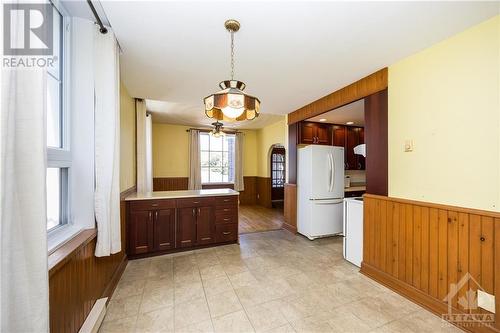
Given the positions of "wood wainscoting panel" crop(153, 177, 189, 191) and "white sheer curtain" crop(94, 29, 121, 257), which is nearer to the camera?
"white sheer curtain" crop(94, 29, 121, 257)

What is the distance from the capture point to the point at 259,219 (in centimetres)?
521

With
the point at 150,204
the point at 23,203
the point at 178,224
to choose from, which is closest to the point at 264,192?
the point at 178,224

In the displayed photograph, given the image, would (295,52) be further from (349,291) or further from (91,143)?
(349,291)

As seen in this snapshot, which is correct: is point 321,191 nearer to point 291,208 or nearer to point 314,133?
point 291,208

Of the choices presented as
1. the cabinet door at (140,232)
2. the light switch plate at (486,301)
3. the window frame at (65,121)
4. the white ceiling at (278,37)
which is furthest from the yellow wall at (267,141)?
the window frame at (65,121)

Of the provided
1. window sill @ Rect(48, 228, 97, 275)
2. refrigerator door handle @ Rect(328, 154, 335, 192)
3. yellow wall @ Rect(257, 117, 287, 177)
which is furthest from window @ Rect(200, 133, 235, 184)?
window sill @ Rect(48, 228, 97, 275)

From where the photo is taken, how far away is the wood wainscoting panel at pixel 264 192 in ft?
21.6

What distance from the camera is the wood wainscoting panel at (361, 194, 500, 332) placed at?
160 cm

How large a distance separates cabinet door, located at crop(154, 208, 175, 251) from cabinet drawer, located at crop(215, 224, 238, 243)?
2.29 feet

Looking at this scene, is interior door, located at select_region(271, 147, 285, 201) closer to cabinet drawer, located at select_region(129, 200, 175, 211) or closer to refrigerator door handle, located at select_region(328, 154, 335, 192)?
refrigerator door handle, located at select_region(328, 154, 335, 192)

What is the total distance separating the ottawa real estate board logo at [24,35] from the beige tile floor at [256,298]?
75.5 inches

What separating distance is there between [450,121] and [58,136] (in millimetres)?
3206

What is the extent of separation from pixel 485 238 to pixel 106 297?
3260 millimetres

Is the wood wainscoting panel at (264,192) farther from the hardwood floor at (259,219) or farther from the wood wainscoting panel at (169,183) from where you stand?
the wood wainscoting panel at (169,183)
